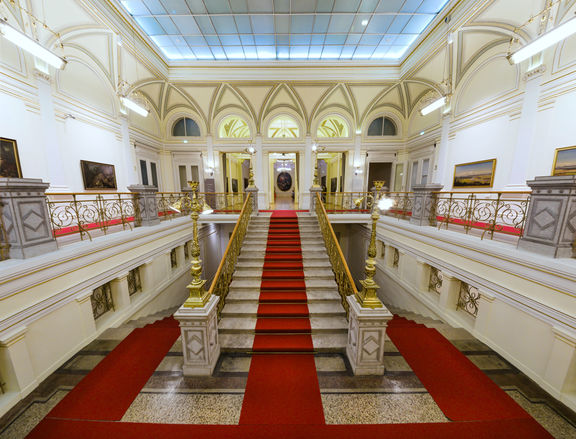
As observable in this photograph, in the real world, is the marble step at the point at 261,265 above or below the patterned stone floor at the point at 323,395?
above

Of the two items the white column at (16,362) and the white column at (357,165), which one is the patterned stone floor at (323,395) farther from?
the white column at (357,165)

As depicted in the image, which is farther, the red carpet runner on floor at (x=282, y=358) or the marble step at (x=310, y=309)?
the marble step at (x=310, y=309)

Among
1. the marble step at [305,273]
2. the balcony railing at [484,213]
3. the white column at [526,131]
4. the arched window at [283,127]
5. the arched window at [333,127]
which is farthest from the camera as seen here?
the arched window at [283,127]

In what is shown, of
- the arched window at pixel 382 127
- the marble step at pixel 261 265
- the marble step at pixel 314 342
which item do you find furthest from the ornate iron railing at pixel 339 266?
the arched window at pixel 382 127

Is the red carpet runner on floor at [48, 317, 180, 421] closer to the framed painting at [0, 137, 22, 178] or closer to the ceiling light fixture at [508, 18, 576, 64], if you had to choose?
the framed painting at [0, 137, 22, 178]

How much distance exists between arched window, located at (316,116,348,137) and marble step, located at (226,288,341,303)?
10137 millimetres

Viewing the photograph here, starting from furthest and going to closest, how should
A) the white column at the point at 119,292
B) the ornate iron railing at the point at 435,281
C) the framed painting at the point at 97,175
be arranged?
the framed painting at the point at 97,175, the ornate iron railing at the point at 435,281, the white column at the point at 119,292

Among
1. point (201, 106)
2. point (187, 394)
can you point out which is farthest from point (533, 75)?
point (201, 106)

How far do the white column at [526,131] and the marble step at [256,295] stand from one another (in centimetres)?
632

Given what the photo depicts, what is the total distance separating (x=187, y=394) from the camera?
8.55ft

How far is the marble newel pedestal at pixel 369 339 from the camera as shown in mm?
2744

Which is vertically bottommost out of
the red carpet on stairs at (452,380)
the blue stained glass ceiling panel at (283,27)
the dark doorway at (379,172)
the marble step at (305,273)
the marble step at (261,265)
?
the red carpet on stairs at (452,380)

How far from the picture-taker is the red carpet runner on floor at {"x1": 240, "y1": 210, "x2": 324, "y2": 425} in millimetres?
2369

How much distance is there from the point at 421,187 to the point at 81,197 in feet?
35.6
